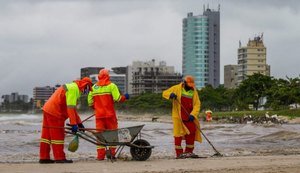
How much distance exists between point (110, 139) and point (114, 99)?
2.98ft

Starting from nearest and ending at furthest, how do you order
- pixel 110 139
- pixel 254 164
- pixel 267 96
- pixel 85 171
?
pixel 85 171 < pixel 254 164 < pixel 110 139 < pixel 267 96

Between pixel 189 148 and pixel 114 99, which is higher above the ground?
pixel 114 99

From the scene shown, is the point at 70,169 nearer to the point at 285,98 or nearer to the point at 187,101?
the point at 187,101

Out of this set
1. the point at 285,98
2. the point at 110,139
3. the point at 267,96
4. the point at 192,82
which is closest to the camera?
the point at 110,139

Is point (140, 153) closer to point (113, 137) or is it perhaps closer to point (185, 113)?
point (113, 137)

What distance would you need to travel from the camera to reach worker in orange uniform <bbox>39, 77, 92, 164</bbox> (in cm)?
1303

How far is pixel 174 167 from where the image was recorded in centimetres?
1199

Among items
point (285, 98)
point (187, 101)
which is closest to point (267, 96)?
point (285, 98)

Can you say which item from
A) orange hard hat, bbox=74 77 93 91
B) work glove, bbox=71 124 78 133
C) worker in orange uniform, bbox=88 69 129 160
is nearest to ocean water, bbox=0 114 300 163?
worker in orange uniform, bbox=88 69 129 160

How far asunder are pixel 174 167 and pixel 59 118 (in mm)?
2701

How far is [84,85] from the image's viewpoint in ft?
44.3

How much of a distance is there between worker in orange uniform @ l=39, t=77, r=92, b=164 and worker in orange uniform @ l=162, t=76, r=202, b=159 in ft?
8.22

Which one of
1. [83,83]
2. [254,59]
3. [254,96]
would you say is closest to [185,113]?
[83,83]

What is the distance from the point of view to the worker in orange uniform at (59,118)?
13.0 m
